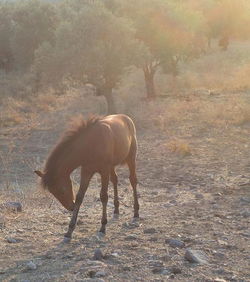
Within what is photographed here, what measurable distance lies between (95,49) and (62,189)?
48.4 feet

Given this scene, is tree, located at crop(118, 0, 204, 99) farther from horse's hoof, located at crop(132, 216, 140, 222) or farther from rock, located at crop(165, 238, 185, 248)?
rock, located at crop(165, 238, 185, 248)

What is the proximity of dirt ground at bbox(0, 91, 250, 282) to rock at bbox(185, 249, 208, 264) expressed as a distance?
47 millimetres

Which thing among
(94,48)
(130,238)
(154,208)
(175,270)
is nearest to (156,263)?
(175,270)

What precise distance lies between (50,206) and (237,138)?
8.28 meters

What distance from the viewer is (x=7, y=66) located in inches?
1667

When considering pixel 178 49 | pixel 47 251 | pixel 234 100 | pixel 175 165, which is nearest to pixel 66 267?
pixel 47 251

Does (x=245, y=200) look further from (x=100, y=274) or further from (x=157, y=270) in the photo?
(x=100, y=274)

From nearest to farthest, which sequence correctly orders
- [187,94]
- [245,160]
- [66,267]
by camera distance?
[66,267] < [245,160] < [187,94]

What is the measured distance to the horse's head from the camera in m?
7.12

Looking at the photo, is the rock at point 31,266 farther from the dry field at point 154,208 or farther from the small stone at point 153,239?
the small stone at point 153,239

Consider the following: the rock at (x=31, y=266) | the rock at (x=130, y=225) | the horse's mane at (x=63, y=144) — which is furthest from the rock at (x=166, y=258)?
the horse's mane at (x=63, y=144)

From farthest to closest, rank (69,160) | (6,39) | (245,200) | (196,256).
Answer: (6,39), (245,200), (69,160), (196,256)

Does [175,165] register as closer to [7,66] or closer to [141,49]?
[141,49]

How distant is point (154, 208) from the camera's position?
8.92 metres
